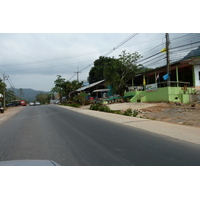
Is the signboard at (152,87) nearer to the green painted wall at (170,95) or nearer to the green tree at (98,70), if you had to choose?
the green painted wall at (170,95)

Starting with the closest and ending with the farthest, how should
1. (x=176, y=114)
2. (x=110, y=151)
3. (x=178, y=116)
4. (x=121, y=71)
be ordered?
(x=110, y=151) → (x=178, y=116) → (x=176, y=114) → (x=121, y=71)

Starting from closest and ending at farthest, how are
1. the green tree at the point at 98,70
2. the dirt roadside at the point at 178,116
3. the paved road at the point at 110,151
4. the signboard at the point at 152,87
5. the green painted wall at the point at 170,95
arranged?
the paved road at the point at 110,151 → the dirt roadside at the point at 178,116 → the green painted wall at the point at 170,95 → the signboard at the point at 152,87 → the green tree at the point at 98,70

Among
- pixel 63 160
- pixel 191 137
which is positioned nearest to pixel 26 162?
pixel 63 160

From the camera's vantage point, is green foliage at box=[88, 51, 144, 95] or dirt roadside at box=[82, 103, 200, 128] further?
green foliage at box=[88, 51, 144, 95]

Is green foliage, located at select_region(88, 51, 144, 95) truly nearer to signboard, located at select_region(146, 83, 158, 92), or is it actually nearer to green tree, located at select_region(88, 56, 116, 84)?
signboard, located at select_region(146, 83, 158, 92)

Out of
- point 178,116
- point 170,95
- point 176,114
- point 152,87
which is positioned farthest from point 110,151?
point 152,87

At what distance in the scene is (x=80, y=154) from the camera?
4.36m

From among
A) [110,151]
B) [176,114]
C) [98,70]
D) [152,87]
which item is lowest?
[110,151]

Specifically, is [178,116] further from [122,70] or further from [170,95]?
[122,70]

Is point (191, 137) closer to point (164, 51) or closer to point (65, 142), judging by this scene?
point (65, 142)

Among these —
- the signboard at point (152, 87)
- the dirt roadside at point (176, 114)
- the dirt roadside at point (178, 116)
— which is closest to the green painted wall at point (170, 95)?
the signboard at point (152, 87)

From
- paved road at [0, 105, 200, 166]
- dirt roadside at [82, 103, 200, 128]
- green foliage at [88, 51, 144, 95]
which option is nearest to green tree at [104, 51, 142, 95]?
A: green foliage at [88, 51, 144, 95]

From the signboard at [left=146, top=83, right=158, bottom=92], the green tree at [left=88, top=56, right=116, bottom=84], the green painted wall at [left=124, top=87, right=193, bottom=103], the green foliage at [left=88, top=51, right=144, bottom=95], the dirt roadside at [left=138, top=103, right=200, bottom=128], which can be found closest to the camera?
the dirt roadside at [left=138, top=103, right=200, bottom=128]

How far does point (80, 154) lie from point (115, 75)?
23494 mm
